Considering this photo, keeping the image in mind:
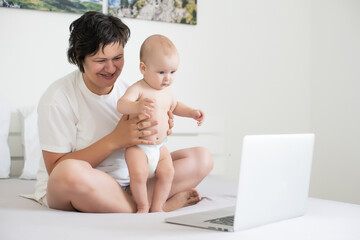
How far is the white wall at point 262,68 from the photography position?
9.23ft

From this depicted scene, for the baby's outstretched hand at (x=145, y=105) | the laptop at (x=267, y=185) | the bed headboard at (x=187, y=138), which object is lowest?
the bed headboard at (x=187, y=138)

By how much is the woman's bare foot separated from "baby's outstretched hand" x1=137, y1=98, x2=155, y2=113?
0.37m

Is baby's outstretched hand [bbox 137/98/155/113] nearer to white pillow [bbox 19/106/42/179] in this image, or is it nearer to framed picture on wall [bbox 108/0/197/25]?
white pillow [bbox 19/106/42/179]

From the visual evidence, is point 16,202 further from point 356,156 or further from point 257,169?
point 356,156

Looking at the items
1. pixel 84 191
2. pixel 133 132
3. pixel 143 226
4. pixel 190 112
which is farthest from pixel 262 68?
pixel 143 226

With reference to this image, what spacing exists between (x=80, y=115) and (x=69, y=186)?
35 cm

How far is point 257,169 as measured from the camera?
119 cm

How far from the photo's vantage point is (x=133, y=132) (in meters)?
1.56

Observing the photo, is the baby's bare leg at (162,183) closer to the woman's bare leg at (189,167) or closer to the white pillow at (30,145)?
the woman's bare leg at (189,167)

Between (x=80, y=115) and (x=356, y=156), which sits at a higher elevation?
(x=80, y=115)

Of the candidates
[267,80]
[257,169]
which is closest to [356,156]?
[267,80]

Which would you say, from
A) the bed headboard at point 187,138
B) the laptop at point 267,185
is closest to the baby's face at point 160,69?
the laptop at point 267,185

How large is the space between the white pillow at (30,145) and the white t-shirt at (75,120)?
2.25 feet

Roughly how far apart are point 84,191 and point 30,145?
46.4 inches
